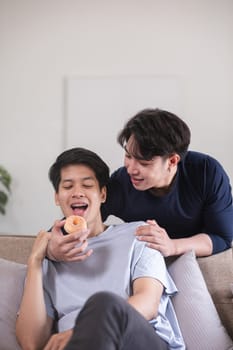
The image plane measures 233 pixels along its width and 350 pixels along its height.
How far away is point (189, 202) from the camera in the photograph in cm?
190

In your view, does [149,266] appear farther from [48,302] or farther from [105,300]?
[105,300]

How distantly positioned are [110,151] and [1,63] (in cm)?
121

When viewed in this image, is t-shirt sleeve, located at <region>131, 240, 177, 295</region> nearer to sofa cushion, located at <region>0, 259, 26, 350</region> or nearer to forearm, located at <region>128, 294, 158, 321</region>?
forearm, located at <region>128, 294, 158, 321</region>

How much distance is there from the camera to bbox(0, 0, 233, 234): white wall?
3.86 meters

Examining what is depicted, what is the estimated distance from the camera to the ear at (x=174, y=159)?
180cm

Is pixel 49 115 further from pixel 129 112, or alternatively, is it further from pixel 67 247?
pixel 67 247

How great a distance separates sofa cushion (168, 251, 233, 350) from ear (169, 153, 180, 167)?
0.35 metres

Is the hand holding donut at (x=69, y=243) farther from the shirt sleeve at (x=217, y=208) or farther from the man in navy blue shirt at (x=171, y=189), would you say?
the shirt sleeve at (x=217, y=208)

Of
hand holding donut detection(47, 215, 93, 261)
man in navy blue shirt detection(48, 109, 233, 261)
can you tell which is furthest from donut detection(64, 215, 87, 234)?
man in navy blue shirt detection(48, 109, 233, 261)

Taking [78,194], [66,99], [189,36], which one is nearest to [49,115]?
[66,99]

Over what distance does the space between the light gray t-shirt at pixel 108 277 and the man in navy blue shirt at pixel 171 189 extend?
0.10 meters

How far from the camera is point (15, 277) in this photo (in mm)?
1755

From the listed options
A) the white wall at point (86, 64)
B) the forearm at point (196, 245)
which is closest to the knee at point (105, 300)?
the forearm at point (196, 245)

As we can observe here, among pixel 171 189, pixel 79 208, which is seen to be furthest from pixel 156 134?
pixel 79 208
